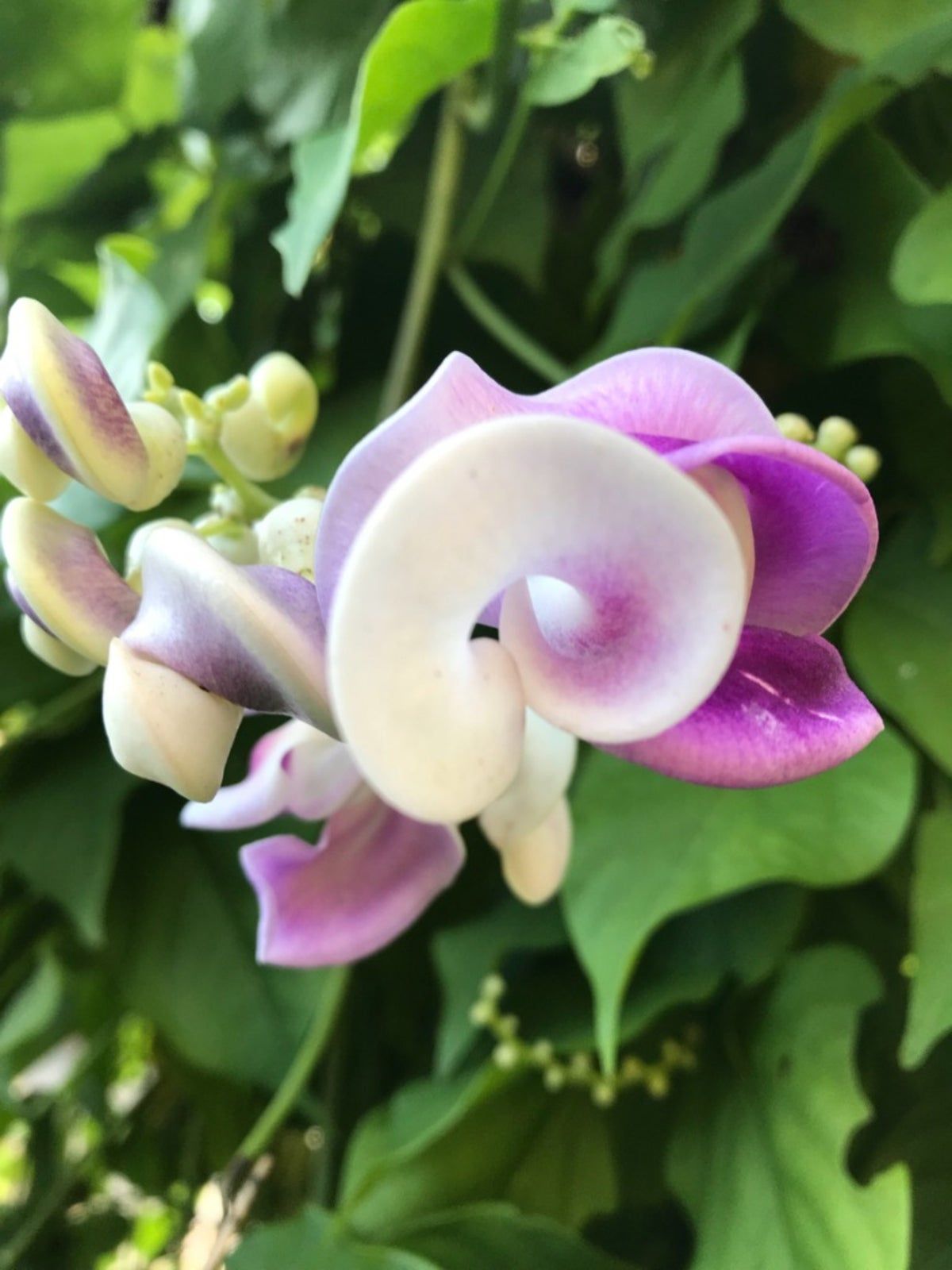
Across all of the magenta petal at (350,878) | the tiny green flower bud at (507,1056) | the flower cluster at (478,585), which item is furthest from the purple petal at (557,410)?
the tiny green flower bud at (507,1056)

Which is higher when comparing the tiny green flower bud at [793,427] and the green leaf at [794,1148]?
the tiny green flower bud at [793,427]

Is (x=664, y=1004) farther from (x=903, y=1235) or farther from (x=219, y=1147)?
(x=219, y=1147)

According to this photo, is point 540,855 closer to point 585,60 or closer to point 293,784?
point 293,784

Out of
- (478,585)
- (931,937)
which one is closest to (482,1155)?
(931,937)

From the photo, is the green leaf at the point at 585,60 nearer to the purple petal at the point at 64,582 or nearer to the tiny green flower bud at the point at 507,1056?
the purple petal at the point at 64,582

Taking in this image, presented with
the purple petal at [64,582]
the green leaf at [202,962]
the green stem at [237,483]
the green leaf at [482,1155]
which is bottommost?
the green leaf at [202,962]

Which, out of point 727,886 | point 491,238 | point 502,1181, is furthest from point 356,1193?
point 491,238

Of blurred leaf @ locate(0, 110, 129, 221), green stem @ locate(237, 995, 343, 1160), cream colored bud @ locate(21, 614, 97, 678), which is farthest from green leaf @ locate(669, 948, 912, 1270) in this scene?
blurred leaf @ locate(0, 110, 129, 221)
